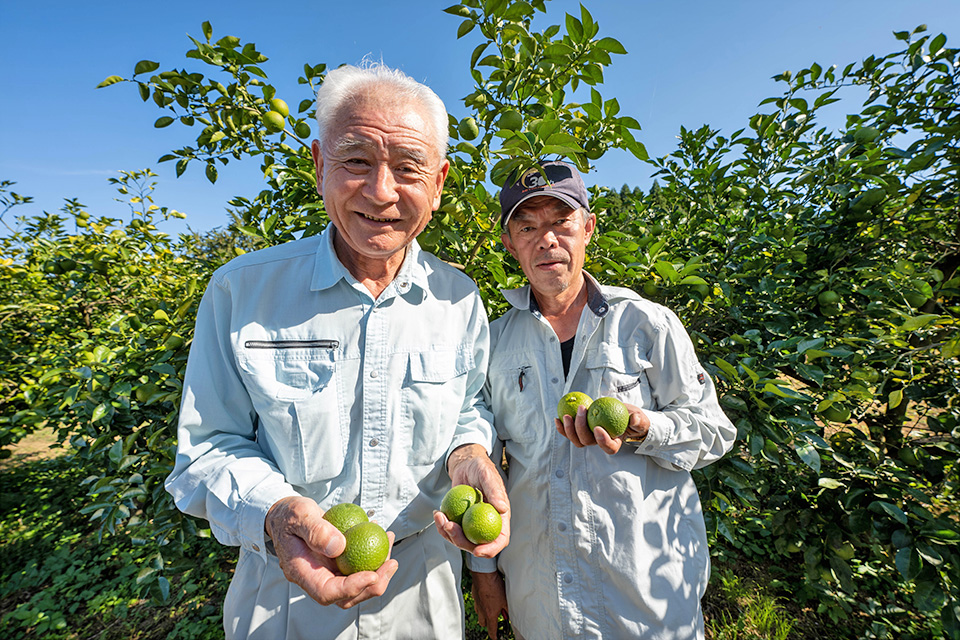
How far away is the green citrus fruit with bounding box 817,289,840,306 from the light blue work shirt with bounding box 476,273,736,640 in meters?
1.01

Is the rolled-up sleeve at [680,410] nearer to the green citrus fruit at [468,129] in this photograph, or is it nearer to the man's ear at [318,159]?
the green citrus fruit at [468,129]

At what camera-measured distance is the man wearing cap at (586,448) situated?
5.53ft

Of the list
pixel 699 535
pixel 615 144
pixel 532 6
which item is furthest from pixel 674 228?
pixel 699 535

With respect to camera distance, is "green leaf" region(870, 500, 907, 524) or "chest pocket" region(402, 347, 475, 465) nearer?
"chest pocket" region(402, 347, 475, 465)

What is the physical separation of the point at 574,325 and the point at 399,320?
0.87 m

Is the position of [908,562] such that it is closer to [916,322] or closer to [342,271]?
[916,322]

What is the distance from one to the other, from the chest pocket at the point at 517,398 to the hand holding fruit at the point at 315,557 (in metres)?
0.83

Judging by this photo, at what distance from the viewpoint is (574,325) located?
2072mm

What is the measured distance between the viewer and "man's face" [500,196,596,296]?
195 centimetres

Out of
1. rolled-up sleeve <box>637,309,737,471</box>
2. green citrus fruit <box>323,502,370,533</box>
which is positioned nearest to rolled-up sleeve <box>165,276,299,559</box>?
green citrus fruit <box>323,502,370,533</box>

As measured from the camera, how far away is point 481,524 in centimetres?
136

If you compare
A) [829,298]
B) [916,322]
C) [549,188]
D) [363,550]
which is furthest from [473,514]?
[829,298]

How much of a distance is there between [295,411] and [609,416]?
1137 millimetres

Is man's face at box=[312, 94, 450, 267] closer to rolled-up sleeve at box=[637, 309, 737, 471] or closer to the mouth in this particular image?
the mouth
